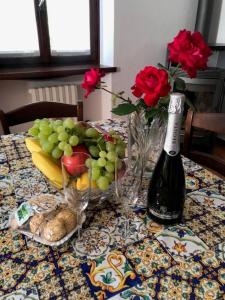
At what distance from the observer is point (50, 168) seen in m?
0.61

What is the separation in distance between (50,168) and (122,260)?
28 cm

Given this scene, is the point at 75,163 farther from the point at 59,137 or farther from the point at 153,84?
the point at 153,84

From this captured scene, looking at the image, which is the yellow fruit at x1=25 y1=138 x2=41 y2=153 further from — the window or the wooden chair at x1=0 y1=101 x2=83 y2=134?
the window

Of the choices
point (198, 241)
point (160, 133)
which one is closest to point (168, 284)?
point (198, 241)

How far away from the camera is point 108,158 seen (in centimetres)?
56

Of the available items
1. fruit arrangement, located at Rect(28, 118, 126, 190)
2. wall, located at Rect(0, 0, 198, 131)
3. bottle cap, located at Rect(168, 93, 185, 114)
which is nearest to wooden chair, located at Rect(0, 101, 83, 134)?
fruit arrangement, located at Rect(28, 118, 126, 190)

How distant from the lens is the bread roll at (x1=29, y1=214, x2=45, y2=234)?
50cm

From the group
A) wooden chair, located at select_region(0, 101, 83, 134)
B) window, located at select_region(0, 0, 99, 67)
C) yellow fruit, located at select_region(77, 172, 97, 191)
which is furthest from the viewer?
window, located at select_region(0, 0, 99, 67)

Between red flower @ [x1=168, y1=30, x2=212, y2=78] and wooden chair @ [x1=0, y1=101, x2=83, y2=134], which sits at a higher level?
red flower @ [x1=168, y1=30, x2=212, y2=78]

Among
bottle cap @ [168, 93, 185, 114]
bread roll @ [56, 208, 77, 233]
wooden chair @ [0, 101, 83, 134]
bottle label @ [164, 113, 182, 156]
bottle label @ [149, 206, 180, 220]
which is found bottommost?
bottle label @ [149, 206, 180, 220]

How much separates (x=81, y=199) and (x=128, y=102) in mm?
264

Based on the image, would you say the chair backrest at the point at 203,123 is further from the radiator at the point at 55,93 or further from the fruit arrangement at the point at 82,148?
the radiator at the point at 55,93

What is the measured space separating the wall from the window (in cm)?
16

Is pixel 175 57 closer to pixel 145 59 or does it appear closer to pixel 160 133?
pixel 160 133
